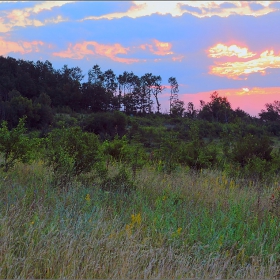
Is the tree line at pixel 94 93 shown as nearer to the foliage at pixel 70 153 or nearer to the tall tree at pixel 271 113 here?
the tall tree at pixel 271 113

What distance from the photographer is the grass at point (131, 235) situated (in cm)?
320

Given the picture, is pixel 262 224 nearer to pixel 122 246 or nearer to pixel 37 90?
pixel 122 246

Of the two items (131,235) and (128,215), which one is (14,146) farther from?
(131,235)

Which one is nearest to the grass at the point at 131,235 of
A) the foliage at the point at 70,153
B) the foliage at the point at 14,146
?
the foliage at the point at 70,153

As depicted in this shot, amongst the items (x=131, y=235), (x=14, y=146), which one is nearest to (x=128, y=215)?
(x=131, y=235)

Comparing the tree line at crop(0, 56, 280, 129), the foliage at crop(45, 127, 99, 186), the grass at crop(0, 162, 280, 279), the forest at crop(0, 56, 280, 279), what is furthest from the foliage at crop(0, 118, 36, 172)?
the tree line at crop(0, 56, 280, 129)

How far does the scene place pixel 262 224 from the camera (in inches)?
189

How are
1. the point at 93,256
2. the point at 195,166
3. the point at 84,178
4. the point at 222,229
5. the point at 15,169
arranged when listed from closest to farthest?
the point at 93,256 → the point at 222,229 → the point at 84,178 → the point at 15,169 → the point at 195,166

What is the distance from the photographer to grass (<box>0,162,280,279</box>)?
3.20 metres

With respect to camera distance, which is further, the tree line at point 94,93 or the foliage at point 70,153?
the tree line at point 94,93

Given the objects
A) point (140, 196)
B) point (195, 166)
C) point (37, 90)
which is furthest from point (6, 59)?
point (140, 196)

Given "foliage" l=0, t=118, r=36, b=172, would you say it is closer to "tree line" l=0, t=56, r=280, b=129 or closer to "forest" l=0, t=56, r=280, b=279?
"forest" l=0, t=56, r=280, b=279

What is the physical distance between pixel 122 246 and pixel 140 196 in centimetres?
211

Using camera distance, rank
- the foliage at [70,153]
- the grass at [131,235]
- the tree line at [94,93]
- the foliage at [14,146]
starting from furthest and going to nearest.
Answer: the tree line at [94,93] → the foliage at [14,146] → the foliage at [70,153] → the grass at [131,235]
